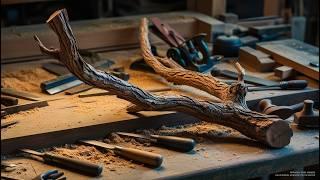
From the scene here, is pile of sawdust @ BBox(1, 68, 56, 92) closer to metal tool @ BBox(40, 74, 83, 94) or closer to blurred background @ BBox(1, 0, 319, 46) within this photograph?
metal tool @ BBox(40, 74, 83, 94)

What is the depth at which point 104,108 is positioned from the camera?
2287 mm

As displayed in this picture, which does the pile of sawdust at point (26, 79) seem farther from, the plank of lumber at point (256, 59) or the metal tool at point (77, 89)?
the plank of lumber at point (256, 59)

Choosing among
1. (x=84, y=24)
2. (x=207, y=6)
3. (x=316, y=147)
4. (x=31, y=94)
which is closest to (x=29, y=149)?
(x=31, y=94)

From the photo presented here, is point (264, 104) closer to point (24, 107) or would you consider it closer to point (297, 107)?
point (297, 107)

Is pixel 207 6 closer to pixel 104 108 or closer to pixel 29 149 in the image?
pixel 104 108

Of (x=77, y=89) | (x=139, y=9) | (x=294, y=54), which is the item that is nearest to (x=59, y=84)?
(x=77, y=89)

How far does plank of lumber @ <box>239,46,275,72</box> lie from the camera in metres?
2.75

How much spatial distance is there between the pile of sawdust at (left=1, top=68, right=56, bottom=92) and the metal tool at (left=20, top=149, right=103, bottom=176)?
0.61 m

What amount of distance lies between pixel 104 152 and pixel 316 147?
0.68 metres

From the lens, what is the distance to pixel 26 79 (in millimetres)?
2641

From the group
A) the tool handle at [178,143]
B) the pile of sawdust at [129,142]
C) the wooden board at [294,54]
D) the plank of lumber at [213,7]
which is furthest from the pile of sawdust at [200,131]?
the plank of lumber at [213,7]

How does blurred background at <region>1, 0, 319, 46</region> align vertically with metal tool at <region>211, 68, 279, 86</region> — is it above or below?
above

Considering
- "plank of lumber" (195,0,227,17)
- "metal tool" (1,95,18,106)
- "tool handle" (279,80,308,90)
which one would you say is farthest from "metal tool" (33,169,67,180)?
"plank of lumber" (195,0,227,17)

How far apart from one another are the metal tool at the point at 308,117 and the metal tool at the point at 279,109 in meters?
0.04
